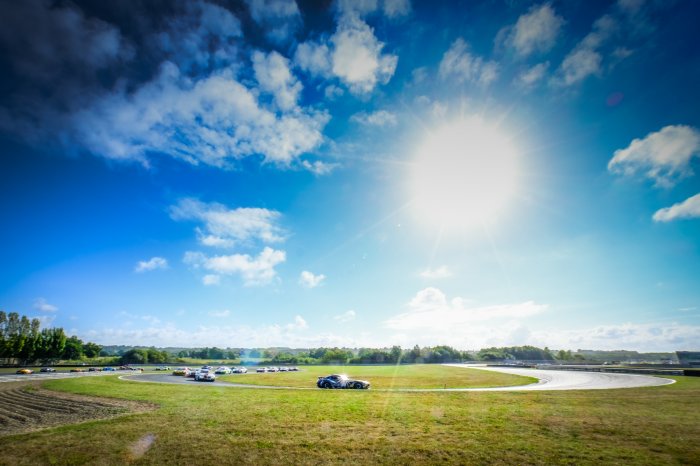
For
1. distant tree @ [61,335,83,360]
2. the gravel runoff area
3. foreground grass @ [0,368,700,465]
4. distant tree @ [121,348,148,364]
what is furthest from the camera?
distant tree @ [121,348,148,364]

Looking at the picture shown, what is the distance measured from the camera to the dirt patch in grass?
15.8 meters

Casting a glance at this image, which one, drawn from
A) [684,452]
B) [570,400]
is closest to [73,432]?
[684,452]

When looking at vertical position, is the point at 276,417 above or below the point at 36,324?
below

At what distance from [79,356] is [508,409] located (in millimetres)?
136137

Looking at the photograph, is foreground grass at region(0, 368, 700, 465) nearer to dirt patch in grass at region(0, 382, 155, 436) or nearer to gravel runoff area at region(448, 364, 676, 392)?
dirt patch in grass at region(0, 382, 155, 436)

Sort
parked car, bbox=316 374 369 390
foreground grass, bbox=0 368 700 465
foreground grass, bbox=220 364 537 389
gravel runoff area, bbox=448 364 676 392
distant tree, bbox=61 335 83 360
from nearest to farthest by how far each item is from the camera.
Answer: foreground grass, bbox=0 368 700 465, gravel runoff area, bbox=448 364 676 392, parked car, bbox=316 374 369 390, foreground grass, bbox=220 364 537 389, distant tree, bbox=61 335 83 360

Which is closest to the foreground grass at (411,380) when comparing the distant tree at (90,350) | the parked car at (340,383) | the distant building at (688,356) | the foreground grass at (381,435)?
the parked car at (340,383)

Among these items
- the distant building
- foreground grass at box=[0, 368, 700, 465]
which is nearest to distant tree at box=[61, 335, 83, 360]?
foreground grass at box=[0, 368, 700, 465]

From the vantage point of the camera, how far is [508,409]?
19.6 m

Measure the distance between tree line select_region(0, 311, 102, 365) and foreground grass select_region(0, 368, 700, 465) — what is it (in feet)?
328

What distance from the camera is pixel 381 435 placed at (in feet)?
45.0

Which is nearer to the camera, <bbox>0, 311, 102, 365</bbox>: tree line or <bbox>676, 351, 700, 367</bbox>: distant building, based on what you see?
<bbox>0, 311, 102, 365</bbox>: tree line

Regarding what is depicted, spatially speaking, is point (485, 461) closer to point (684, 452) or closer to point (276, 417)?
point (684, 452)

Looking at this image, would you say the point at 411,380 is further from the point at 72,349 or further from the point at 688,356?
the point at 688,356
